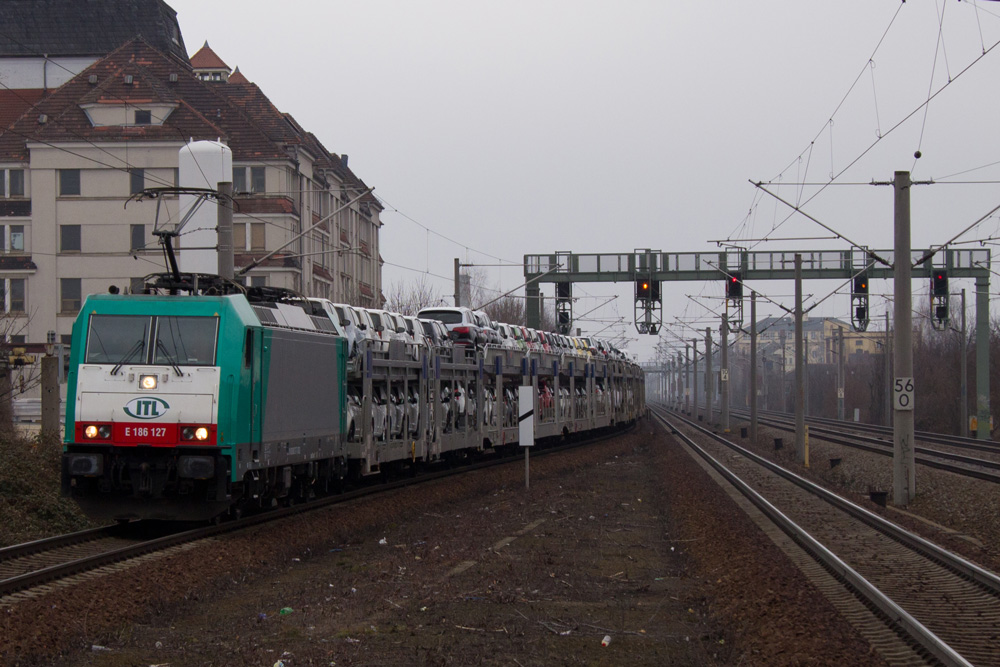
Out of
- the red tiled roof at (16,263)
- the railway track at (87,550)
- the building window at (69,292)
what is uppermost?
the red tiled roof at (16,263)

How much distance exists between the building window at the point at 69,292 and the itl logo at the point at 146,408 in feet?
134

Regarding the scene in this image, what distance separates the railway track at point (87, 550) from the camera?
33.7ft

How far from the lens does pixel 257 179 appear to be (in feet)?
172

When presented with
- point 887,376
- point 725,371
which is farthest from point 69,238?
point 887,376

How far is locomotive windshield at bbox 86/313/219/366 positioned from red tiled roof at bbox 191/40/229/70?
54775mm

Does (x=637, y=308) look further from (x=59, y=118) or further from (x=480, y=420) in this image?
(x=59, y=118)

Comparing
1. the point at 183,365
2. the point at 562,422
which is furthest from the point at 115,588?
the point at 562,422

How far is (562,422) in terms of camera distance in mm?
37344

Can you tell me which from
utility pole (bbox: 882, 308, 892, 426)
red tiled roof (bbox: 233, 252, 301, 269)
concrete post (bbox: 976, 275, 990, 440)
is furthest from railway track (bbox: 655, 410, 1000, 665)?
utility pole (bbox: 882, 308, 892, 426)

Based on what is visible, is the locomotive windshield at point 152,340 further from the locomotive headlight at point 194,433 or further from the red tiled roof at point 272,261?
the red tiled roof at point 272,261

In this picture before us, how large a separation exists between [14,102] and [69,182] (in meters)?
12.1

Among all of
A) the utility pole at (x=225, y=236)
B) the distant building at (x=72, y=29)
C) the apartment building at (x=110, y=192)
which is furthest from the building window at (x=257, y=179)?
the utility pole at (x=225, y=236)

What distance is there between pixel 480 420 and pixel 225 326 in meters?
14.5

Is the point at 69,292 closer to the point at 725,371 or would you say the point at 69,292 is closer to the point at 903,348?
the point at 725,371
